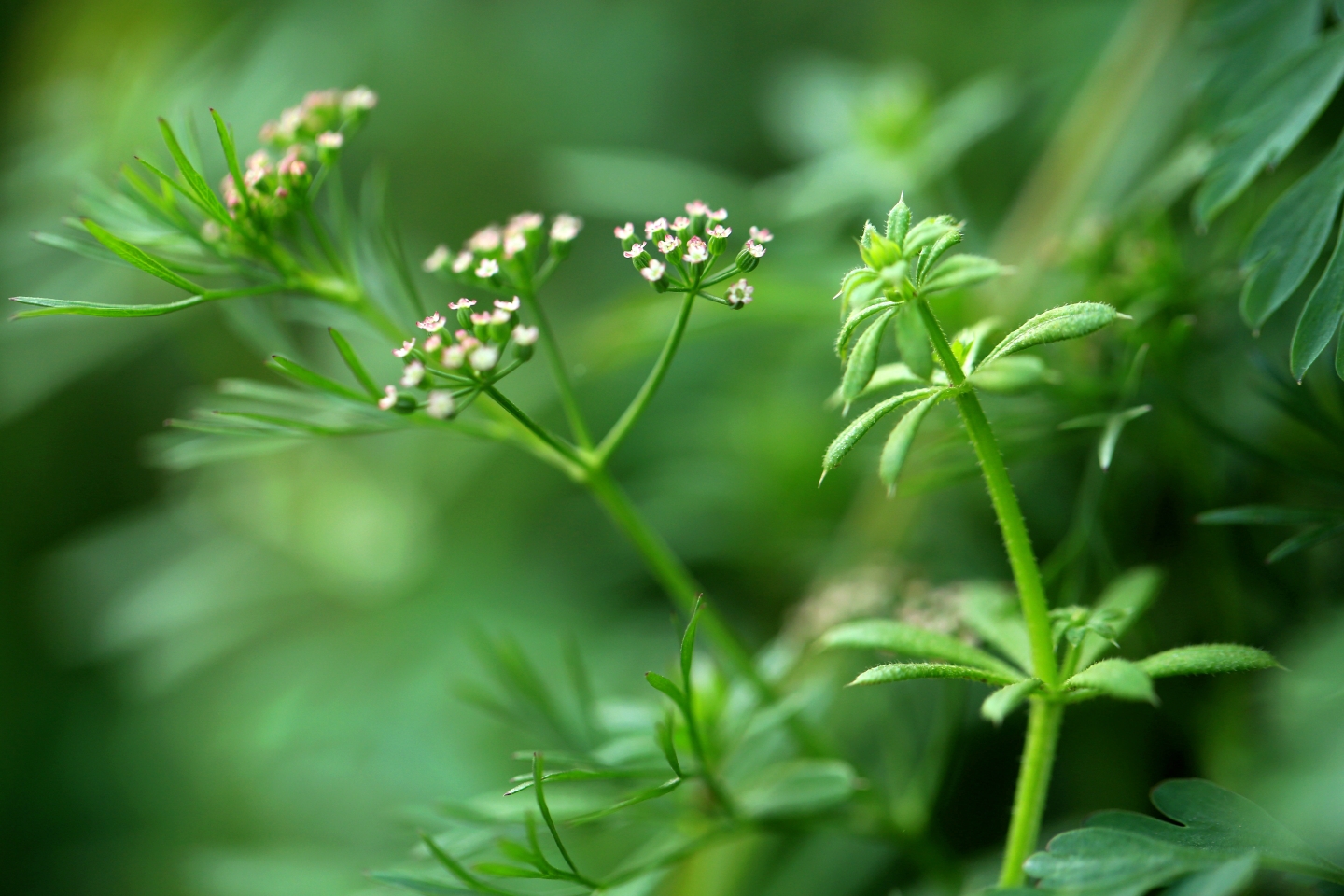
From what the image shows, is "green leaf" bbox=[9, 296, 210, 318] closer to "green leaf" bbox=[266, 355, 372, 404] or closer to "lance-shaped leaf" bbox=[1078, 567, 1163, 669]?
"green leaf" bbox=[266, 355, 372, 404]

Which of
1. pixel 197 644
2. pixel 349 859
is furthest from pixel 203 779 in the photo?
pixel 349 859

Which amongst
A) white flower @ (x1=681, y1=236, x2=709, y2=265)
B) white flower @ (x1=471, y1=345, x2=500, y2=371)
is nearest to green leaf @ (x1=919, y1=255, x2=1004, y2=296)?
white flower @ (x1=681, y1=236, x2=709, y2=265)

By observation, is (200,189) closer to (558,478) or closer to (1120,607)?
(1120,607)

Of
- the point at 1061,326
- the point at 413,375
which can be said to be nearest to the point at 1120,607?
the point at 1061,326

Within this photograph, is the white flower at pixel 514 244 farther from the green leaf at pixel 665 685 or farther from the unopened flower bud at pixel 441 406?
the green leaf at pixel 665 685

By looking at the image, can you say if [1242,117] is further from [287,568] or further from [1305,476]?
[287,568]

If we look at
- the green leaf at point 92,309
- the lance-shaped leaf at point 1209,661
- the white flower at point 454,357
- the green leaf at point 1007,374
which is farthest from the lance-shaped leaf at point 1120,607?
the green leaf at point 92,309

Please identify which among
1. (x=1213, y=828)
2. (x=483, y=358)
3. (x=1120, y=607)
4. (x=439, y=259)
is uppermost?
(x=439, y=259)
